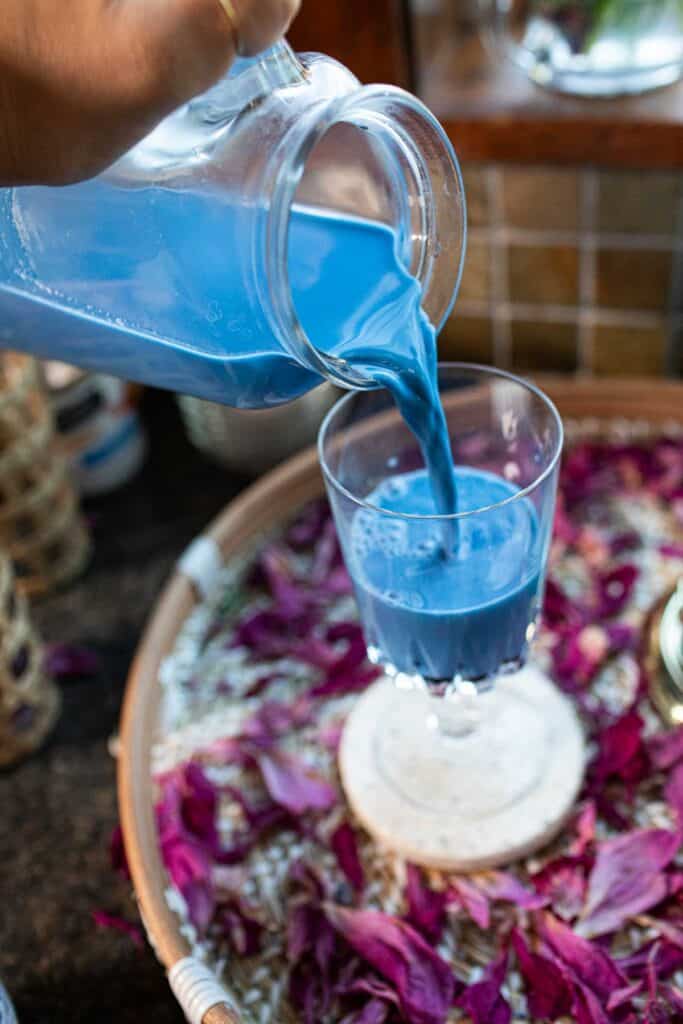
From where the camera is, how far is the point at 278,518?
915 millimetres

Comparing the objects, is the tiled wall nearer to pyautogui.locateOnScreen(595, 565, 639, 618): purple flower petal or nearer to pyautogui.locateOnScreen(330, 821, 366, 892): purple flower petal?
pyautogui.locateOnScreen(595, 565, 639, 618): purple flower petal

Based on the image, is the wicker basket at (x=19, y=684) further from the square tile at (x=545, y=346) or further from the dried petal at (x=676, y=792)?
the square tile at (x=545, y=346)

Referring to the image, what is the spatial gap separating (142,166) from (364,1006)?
0.46 m

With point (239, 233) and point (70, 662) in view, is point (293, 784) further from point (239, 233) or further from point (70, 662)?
point (239, 233)

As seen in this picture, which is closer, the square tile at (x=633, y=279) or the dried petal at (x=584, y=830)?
the dried petal at (x=584, y=830)

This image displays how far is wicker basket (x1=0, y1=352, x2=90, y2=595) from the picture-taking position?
0.86 m

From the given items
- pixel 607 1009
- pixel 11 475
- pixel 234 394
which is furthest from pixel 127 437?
pixel 607 1009

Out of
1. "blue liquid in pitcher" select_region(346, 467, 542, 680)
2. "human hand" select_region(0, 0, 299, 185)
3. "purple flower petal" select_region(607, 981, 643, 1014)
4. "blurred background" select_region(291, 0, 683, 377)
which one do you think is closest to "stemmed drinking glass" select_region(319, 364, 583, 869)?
"blue liquid in pitcher" select_region(346, 467, 542, 680)

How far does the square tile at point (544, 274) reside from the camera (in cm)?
104

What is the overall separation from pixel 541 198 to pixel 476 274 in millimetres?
106

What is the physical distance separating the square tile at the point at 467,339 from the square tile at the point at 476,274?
3cm

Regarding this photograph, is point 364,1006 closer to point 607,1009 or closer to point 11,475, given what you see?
point 607,1009

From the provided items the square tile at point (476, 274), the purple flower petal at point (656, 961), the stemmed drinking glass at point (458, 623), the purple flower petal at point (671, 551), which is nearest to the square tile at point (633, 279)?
the square tile at point (476, 274)

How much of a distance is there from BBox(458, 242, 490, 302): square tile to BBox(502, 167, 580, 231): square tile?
0.04 metres
